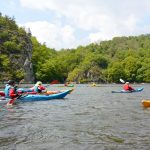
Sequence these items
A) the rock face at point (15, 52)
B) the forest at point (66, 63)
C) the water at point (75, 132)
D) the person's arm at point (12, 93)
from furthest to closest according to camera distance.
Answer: the forest at point (66, 63), the rock face at point (15, 52), the person's arm at point (12, 93), the water at point (75, 132)

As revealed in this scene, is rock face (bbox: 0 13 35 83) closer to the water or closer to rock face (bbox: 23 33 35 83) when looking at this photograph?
rock face (bbox: 23 33 35 83)

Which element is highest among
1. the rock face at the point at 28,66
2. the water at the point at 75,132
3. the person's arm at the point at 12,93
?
the rock face at the point at 28,66

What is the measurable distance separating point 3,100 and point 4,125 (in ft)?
32.2

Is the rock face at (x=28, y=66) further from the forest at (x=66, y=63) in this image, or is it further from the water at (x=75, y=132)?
the water at (x=75, y=132)

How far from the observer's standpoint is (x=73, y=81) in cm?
11656

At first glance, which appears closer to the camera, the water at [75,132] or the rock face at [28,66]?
the water at [75,132]

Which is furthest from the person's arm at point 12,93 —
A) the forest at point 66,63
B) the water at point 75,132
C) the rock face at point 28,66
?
the rock face at point 28,66

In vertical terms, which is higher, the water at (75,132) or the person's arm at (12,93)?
the person's arm at (12,93)

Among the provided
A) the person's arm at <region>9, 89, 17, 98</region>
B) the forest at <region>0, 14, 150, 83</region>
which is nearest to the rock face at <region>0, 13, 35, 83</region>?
the forest at <region>0, 14, 150, 83</region>

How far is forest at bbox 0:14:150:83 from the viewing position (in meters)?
93.6

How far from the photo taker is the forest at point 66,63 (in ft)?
307

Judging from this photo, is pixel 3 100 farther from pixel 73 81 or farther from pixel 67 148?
pixel 73 81

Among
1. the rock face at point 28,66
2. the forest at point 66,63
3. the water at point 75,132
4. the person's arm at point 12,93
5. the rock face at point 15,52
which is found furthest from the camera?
the forest at point 66,63

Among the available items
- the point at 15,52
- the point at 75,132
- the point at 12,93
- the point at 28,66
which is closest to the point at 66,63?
the point at 28,66
